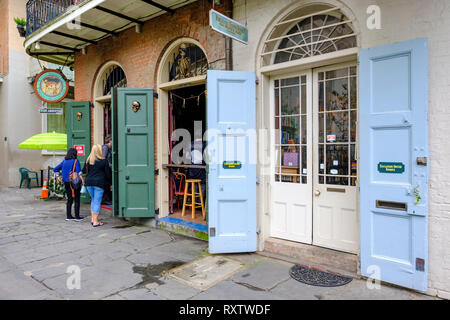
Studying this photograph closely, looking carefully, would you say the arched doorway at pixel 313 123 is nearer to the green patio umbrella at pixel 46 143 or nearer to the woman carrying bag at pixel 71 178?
the woman carrying bag at pixel 71 178

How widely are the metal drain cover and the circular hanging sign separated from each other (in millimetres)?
6790

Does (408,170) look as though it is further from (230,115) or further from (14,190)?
(14,190)

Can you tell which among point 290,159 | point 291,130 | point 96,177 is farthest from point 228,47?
point 96,177

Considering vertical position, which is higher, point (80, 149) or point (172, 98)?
point (172, 98)

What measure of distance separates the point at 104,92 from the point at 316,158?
6.24 m

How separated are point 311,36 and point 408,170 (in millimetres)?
2364

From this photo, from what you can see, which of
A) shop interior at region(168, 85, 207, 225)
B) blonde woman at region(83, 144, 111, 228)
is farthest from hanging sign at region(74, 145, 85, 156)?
shop interior at region(168, 85, 207, 225)

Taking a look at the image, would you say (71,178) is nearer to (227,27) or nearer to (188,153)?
(188,153)

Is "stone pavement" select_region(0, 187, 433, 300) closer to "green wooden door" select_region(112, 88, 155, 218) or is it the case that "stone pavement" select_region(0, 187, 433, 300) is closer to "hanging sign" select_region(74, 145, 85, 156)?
"green wooden door" select_region(112, 88, 155, 218)

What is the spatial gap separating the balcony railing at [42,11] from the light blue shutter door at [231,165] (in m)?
6.08

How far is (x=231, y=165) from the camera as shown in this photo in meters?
4.80

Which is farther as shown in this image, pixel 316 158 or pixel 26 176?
pixel 26 176

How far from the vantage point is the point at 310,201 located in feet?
15.4

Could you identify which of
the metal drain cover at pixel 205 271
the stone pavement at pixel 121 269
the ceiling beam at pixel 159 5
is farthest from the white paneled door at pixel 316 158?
the ceiling beam at pixel 159 5
